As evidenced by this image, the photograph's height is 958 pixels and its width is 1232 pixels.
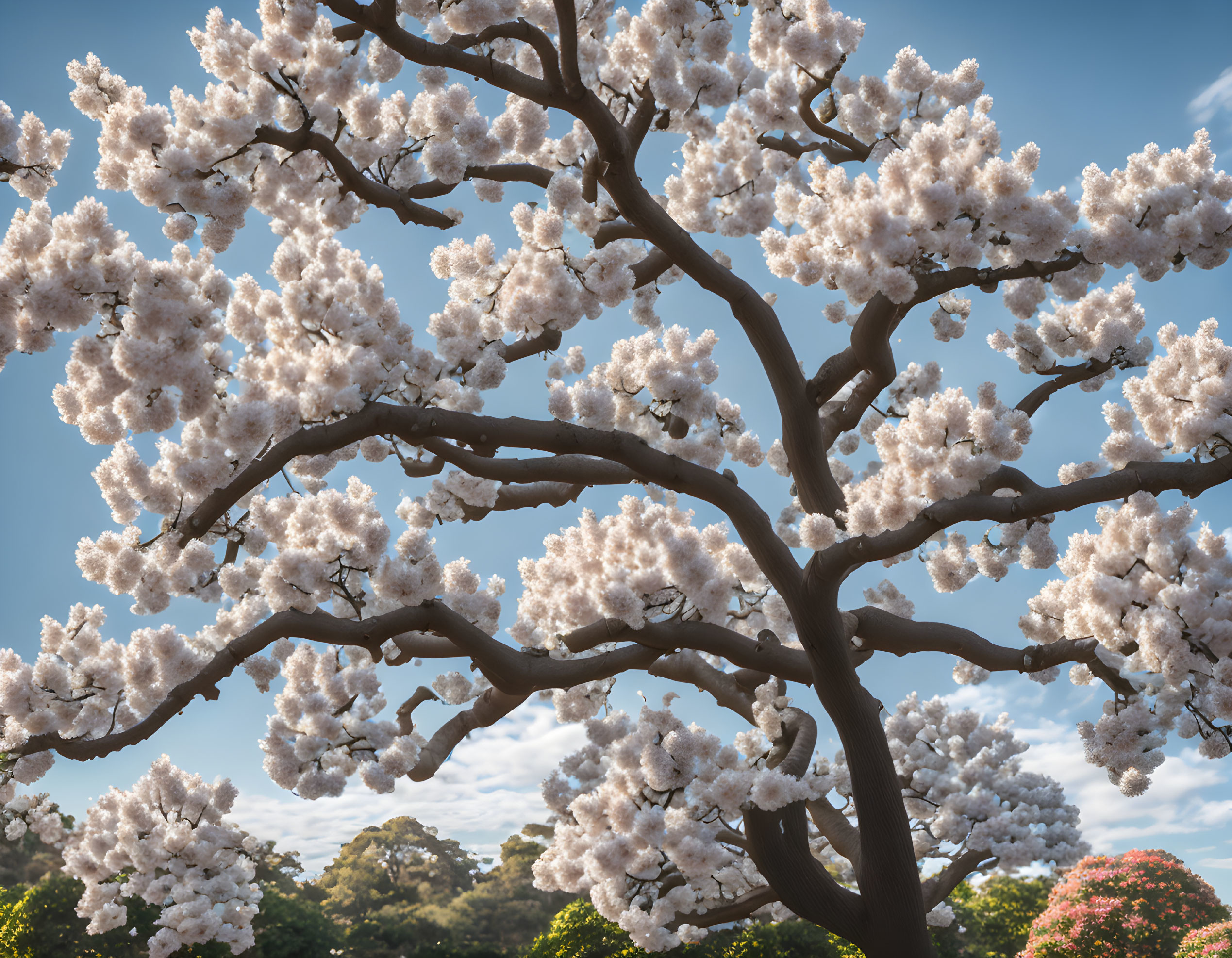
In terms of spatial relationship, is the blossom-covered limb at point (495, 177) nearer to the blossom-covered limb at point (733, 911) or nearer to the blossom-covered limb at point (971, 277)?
the blossom-covered limb at point (971, 277)

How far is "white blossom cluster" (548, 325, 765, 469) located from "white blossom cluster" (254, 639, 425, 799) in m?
2.54

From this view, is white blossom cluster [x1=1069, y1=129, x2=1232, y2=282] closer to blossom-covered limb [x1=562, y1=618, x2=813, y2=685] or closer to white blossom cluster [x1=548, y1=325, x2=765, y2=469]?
white blossom cluster [x1=548, y1=325, x2=765, y2=469]

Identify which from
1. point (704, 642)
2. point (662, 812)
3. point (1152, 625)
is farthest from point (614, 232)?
point (1152, 625)

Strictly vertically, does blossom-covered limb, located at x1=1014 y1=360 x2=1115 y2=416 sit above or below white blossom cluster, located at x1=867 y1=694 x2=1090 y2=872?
above

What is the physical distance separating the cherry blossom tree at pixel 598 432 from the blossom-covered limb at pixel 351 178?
0.02 m

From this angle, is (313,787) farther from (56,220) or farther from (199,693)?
(56,220)

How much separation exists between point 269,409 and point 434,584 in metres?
1.63

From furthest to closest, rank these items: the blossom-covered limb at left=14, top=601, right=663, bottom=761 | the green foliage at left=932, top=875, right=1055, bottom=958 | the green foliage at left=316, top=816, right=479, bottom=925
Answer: the green foliage at left=316, top=816, right=479, bottom=925 < the green foliage at left=932, top=875, right=1055, bottom=958 < the blossom-covered limb at left=14, top=601, right=663, bottom=761

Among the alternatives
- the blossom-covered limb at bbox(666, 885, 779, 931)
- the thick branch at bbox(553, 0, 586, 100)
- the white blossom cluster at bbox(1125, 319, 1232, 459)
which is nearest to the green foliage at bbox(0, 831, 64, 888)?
the blossom-covered limb at bbox(666, 885, 779, 931)

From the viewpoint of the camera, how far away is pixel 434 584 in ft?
19.0

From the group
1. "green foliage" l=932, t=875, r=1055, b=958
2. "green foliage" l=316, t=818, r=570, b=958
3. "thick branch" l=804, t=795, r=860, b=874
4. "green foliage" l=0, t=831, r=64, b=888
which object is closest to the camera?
"thick branch" l=804, t=795, r=860, b=874

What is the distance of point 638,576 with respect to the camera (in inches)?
232

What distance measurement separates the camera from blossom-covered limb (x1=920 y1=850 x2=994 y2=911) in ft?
26.2

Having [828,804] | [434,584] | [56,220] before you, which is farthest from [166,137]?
[828,804]
